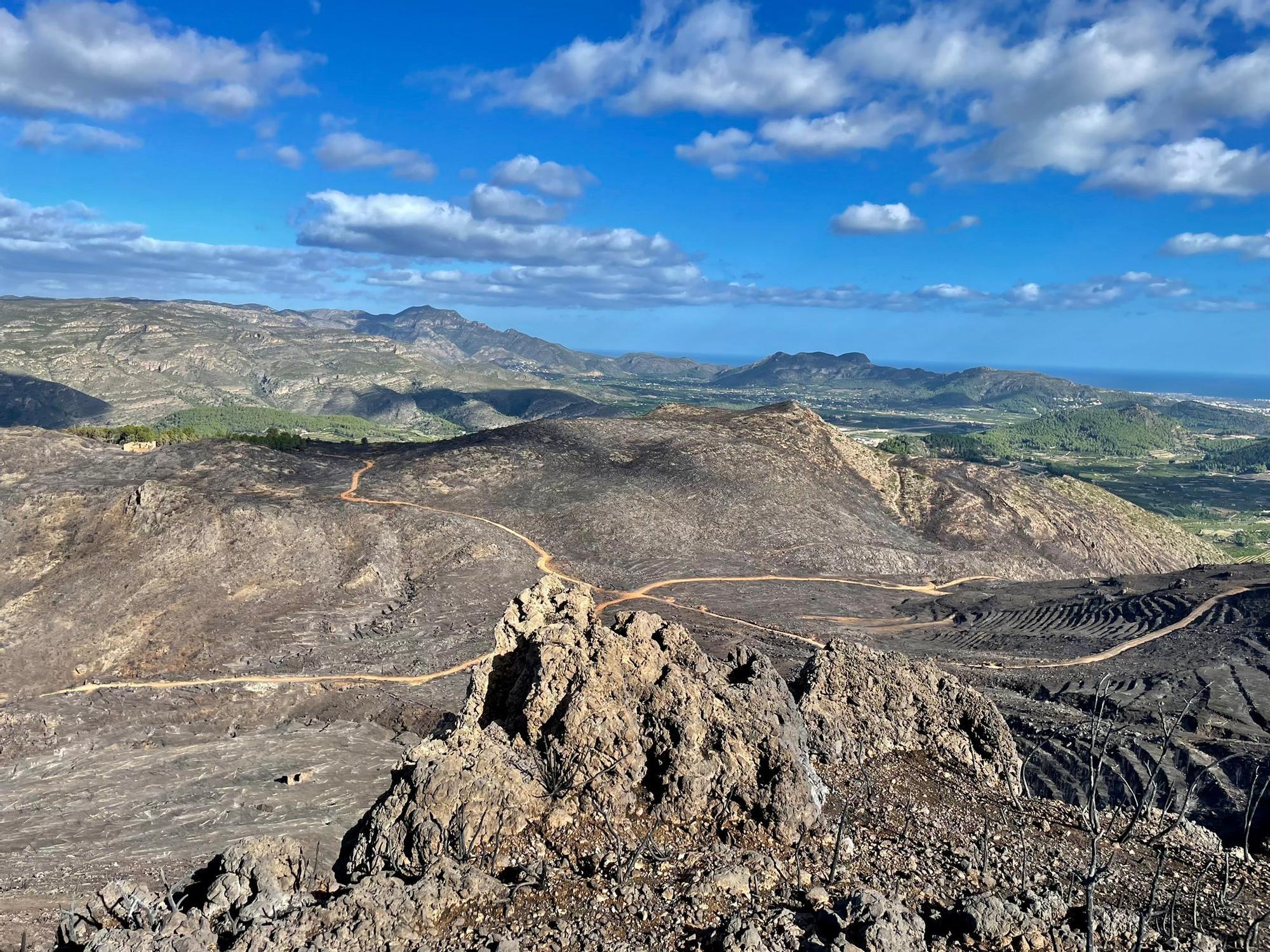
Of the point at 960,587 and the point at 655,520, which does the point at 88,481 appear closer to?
the point at 655,520

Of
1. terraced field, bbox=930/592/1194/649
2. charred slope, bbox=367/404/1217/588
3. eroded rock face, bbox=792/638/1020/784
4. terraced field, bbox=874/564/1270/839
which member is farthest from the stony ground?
eroded rock face, bbox=792/638/1020/784

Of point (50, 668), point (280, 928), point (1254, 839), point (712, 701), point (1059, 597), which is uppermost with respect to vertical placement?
point (712, 701)

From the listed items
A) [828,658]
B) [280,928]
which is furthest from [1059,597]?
[280,928]

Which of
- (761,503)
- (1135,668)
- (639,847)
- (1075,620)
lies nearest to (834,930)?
(639,847)

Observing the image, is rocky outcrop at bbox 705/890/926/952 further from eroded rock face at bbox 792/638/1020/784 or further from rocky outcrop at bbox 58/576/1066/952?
eroded rock face at bbox 792/638/1020/784

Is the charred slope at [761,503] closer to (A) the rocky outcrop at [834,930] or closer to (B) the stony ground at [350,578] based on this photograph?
(B) the stony ground at [350,578]
